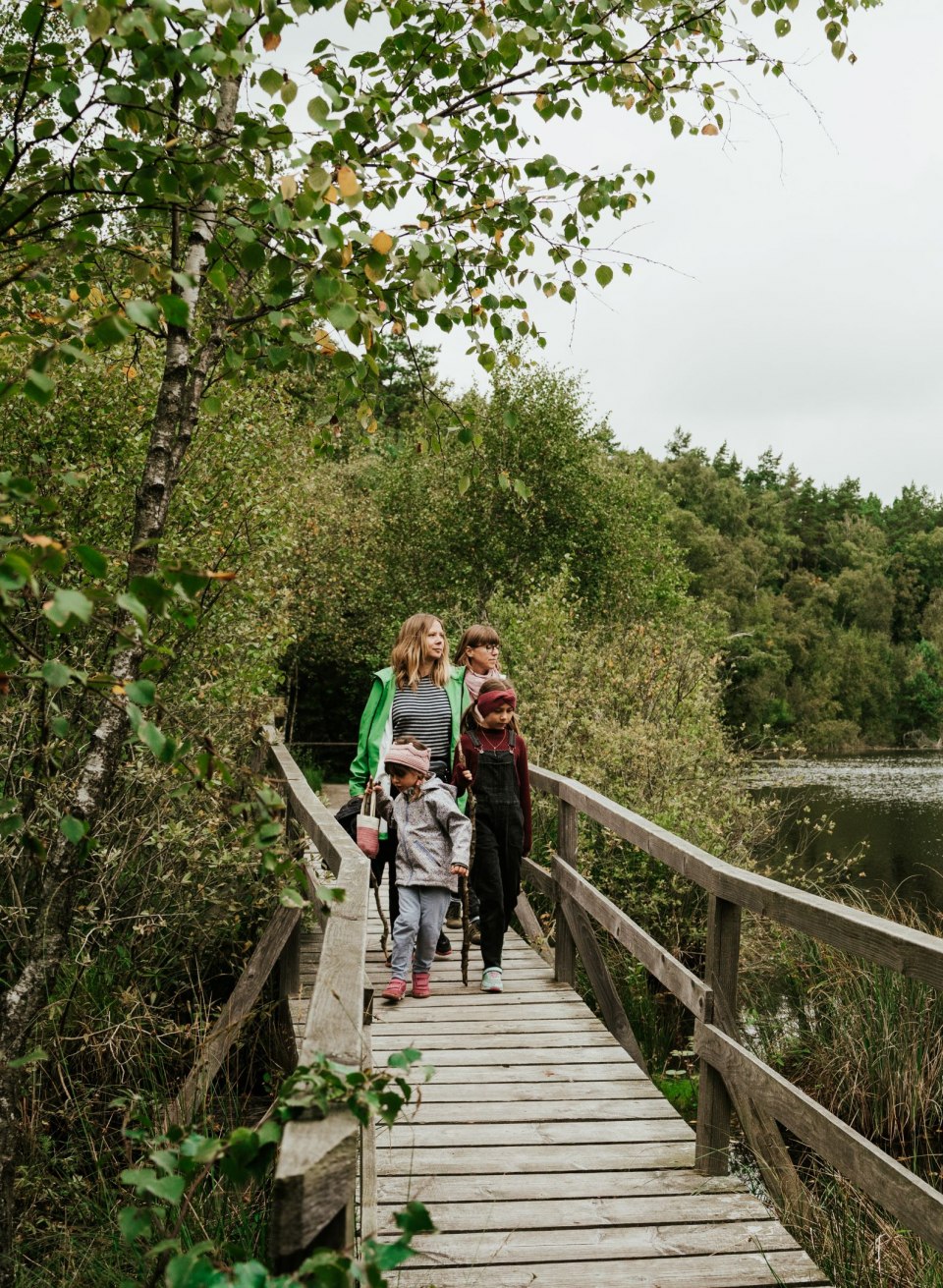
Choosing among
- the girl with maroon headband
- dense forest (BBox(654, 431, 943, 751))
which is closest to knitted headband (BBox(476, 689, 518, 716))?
the girl with maroon headband

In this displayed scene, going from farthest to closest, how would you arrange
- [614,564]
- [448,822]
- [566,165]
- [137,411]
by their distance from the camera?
[614,564] < [137,411] < [448,822] < [566,165]

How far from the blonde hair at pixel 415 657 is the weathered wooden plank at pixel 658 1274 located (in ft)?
11.0

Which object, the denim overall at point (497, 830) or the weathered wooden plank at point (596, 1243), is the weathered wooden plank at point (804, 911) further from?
the weathered wooden plank at point (596, 1243)

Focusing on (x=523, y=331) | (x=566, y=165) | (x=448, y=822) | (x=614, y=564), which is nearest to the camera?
(x=566, y=165)

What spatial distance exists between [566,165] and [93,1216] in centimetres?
462

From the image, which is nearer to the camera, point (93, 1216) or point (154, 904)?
point (93, 1216)

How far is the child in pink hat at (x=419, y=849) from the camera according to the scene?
18.0 ft

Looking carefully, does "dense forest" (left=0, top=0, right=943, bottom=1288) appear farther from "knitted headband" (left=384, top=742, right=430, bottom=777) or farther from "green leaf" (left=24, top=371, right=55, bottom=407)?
"knitted headband" (left=384, top=742, right=430, bottom=777)

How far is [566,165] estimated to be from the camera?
388 cm

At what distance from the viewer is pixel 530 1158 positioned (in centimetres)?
389

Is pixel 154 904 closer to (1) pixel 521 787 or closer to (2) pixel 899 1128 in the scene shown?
(1) pixel 521 787

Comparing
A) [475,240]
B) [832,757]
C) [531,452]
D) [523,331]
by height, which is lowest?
[832,757]

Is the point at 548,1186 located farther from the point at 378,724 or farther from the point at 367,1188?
the point at 378,724

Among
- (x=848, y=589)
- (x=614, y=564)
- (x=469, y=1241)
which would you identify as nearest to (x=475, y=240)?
(x=469, y=1241)
